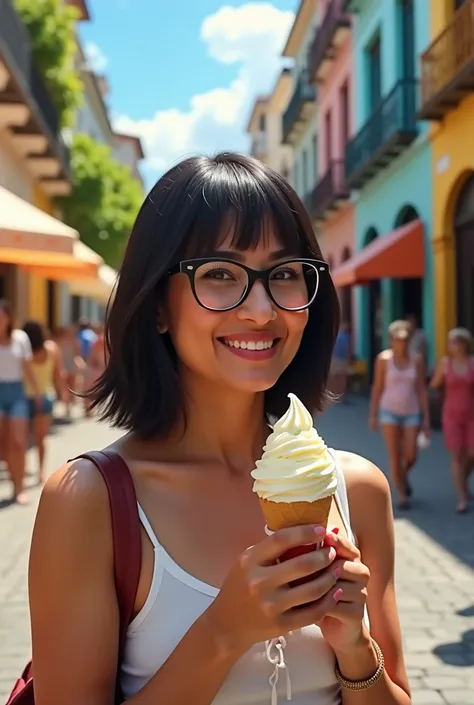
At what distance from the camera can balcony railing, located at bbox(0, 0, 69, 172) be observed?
13117mm

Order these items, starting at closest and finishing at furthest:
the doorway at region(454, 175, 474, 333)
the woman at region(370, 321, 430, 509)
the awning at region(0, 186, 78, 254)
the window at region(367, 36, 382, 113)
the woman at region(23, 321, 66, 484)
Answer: the awning at region(0, 186, 78, 254) < the woman at region(370, 321, 430, 509) < the woman at region(23, 321, 66, 484) < the doorway at region(454, 175, 474, 333) < the window at region(367, 36, 382, 113)

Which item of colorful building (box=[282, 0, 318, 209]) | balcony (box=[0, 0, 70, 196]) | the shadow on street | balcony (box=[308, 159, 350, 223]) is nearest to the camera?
the shadow on street

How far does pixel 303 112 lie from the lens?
29.5m

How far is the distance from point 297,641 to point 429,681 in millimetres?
2756

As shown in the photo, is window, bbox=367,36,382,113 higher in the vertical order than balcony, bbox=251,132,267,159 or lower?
lower

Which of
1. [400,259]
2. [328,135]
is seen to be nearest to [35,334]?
[400,259]

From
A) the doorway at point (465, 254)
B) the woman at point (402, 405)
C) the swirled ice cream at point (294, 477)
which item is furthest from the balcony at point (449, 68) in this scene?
the swirled ice cream at point (294, 477)

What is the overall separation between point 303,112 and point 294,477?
29400 mm

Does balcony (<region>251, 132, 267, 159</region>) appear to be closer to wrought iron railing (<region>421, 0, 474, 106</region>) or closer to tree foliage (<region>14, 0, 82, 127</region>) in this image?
tree foliage (<region>14, 0, 82, 127</region>)

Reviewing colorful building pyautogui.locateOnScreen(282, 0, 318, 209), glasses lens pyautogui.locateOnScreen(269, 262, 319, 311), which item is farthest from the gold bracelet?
colorful building pyautogui.locateOnScreen(282, 0, 318, 209)

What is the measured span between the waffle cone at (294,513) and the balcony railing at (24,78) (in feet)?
38.8

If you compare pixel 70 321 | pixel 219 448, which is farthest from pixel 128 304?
pixel 70 321

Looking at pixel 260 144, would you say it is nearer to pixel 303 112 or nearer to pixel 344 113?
pixel 303 112

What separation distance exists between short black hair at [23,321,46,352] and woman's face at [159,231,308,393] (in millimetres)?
8047
